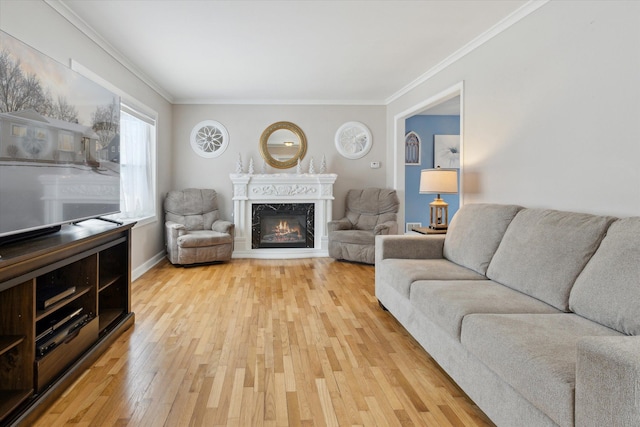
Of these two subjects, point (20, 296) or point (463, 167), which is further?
point (463, 167)

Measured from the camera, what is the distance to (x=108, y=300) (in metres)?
3.05

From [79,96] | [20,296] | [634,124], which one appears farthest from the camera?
[79,96]

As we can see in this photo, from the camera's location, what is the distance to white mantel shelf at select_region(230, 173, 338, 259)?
19.7 feet

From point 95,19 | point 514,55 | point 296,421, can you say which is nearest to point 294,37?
point 95,19

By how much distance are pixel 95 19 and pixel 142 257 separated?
2.75 meters

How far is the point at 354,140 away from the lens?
6426 mm

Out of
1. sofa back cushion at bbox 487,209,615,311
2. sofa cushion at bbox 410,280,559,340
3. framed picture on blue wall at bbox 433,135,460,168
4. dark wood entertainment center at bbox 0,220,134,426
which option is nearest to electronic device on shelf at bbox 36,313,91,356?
dark wood entertainment center at bbox 0,220,134,426

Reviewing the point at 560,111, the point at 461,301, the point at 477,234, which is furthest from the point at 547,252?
the point at 560,111

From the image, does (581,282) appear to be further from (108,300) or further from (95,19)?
(95,19)

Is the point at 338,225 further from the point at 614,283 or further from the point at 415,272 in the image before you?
the point at 614,283

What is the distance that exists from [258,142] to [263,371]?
452cm

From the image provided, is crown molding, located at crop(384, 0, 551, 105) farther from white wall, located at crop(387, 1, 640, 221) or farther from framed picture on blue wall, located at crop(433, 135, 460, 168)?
framed picture on blue wall, located at crop(433, 135, 460, 168)

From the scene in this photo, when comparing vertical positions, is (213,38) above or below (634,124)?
Answer: above

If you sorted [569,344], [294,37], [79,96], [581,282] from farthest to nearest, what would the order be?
[294,37], [79,96], [581,282], [569,344]
